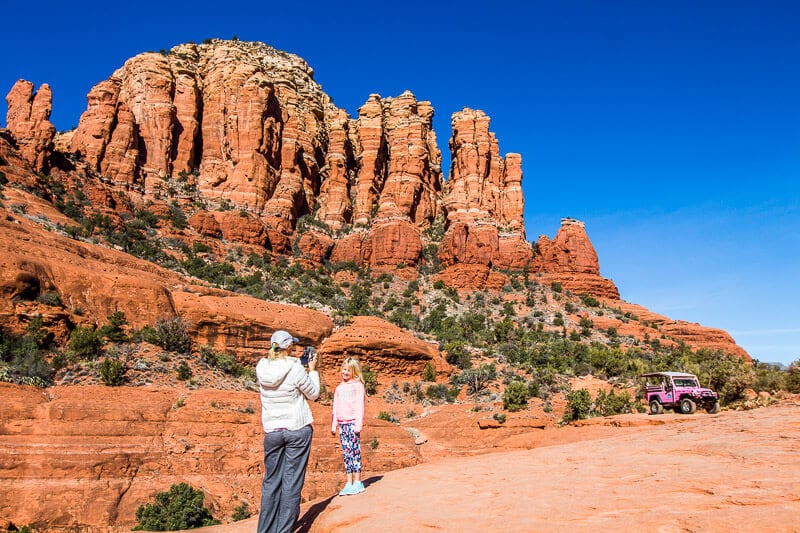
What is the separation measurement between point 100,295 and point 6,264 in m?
3.92

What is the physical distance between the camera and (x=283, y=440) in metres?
5.25

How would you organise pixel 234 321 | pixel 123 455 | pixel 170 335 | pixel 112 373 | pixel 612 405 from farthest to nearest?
1. pixel 234 321
2. pixel 612 405
3. pixel 170 335
4. pixel 112 373
5. pixel 123 455

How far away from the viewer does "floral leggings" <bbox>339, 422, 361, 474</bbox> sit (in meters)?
6.57

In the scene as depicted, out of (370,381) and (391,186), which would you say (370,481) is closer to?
(370,381)

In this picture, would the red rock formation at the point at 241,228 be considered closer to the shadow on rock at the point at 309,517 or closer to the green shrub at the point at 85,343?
the green shrub at the point at 85,343

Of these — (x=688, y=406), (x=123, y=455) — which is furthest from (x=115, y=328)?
(x=688, y=406)

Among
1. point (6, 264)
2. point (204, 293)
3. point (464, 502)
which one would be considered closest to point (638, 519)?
point (464, 502)

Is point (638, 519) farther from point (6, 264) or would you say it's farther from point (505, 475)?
point (6, 264)

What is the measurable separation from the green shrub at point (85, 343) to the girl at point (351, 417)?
654 inches

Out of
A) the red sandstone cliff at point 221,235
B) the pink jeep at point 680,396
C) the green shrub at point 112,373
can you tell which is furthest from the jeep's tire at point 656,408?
the green shrub at point 112,373

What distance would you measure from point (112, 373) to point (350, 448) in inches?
583

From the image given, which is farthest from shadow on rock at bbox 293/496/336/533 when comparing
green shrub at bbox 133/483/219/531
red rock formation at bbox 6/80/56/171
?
red rock formation at bbox 6/80/56/171

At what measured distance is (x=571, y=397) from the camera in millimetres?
22641

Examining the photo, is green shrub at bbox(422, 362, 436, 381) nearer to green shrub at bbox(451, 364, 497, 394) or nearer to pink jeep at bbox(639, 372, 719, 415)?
green shrub at bbox(451, 364, 497, 394)
